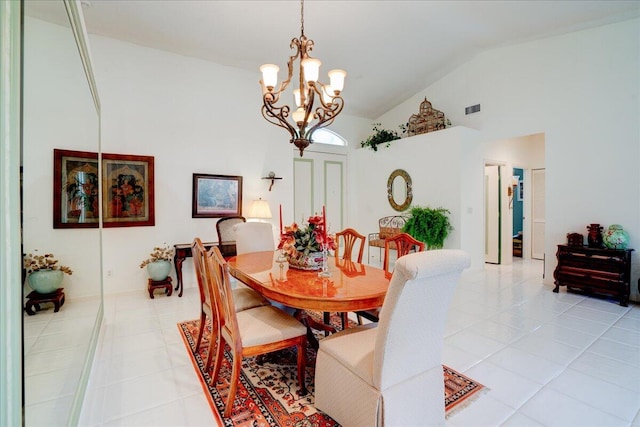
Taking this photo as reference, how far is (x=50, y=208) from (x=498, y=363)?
3063 mm

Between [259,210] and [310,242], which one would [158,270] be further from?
[310,242]

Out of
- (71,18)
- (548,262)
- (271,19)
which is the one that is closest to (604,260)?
(548,262)

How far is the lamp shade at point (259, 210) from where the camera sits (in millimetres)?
4906

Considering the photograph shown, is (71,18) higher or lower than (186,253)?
higher

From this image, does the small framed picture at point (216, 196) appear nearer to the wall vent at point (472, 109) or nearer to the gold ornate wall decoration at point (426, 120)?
the gold ornate wall decoration at point (426, 120)

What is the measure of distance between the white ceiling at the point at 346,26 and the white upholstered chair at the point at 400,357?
12.0 ft

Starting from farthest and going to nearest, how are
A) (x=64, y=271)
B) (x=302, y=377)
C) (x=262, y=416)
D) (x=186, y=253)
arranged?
(x=186, y=253) < (x=302, y=377) < (x=262, y=416) < (x=64, y=271)

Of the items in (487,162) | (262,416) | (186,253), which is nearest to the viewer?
(262,416)

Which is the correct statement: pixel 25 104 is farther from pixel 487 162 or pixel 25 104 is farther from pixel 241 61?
pixel 487 162

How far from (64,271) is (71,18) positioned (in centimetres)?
153

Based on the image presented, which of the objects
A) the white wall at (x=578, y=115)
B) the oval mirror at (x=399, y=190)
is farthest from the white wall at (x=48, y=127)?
the white wall at (x=578, y=115)

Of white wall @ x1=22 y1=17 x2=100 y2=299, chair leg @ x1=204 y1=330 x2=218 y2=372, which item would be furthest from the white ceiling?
chair leg @ x1=204 y1=330 x2=218 y2=372

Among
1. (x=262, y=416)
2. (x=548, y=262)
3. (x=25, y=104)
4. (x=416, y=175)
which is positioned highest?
(x=416, y=175)

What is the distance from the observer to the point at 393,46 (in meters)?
4.87
